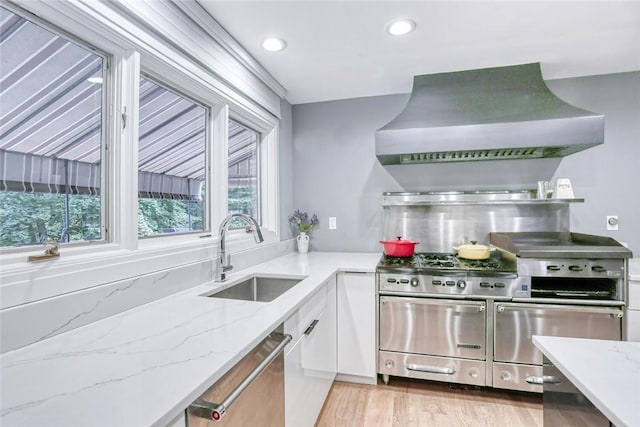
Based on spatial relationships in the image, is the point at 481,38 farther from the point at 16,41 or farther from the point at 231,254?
the point at 16,41

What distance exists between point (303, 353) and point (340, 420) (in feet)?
2.28

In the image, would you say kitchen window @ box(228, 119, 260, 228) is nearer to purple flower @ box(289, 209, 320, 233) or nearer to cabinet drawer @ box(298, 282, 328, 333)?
purple flower @ box(289, 209, 320, 233)

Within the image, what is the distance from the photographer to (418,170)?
273 cm

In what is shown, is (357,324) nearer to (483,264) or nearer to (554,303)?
(483,264)

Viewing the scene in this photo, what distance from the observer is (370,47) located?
2008 millimetres

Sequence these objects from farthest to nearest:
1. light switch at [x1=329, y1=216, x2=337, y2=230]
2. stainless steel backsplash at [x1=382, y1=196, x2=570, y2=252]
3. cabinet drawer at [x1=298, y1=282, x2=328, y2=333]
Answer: light switch at [x1=329, y1=216, x2=337, y2=230], stainless steel backsplash at [x1=382, y1=196, x2=570, y2=252], cabinet drawer at [x1=298, y1=282, x2=328, y2=333]

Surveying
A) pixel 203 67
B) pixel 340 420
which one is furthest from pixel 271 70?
pixel 340 420

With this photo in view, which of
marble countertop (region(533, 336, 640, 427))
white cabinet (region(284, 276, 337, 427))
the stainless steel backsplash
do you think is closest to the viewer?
marble countertop (region(533, 336, 640, 427))

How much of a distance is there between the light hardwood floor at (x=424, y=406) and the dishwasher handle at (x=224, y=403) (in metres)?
1.09

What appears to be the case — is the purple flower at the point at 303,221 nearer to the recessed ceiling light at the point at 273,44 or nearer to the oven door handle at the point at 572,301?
the recessed ceiling light at the point at 273,44

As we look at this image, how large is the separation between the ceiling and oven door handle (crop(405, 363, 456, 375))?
213cm

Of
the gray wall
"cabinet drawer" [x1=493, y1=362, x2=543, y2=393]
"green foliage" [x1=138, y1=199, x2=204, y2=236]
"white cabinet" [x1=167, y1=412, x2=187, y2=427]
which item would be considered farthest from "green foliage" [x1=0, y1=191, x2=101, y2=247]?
"cabinet drawer" [x1=493, y1=362, x2=543, y2=393]

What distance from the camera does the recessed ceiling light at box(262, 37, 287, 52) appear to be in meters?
1.90

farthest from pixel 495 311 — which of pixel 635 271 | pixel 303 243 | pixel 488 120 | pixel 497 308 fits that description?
pixel 303 243
